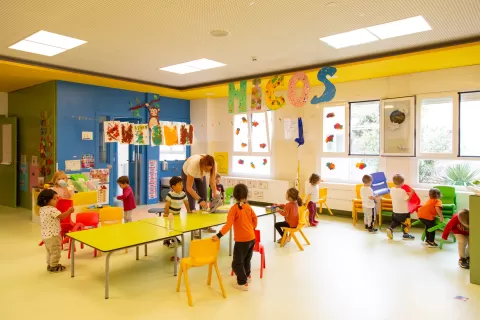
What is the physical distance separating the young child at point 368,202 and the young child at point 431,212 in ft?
2.86

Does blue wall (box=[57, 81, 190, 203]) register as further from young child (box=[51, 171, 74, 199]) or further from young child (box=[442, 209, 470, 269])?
young child (box=[442, 209, 470, 269])

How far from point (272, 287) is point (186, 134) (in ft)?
20.0

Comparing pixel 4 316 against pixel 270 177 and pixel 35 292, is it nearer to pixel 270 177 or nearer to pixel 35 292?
pixel 35 292

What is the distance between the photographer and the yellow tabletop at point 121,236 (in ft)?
11.0

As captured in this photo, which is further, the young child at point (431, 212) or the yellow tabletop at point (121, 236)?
the young child at point (431, 212)

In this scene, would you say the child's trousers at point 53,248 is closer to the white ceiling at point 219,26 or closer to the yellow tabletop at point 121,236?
the yellow tabletop at point 121,236

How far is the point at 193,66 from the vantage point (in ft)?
21.1

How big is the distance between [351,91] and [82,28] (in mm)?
5258

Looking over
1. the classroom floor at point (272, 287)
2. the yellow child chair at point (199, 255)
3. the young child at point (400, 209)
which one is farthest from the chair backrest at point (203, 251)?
the young child at point (400, 209)

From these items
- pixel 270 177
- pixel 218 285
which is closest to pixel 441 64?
pixel 270 177

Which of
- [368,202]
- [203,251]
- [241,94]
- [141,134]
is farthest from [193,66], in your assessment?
[203,251]

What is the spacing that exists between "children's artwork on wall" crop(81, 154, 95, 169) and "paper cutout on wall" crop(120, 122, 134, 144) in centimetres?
74

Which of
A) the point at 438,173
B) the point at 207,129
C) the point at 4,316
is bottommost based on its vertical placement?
the point at 4,316

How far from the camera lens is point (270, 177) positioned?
8680 millimetres
